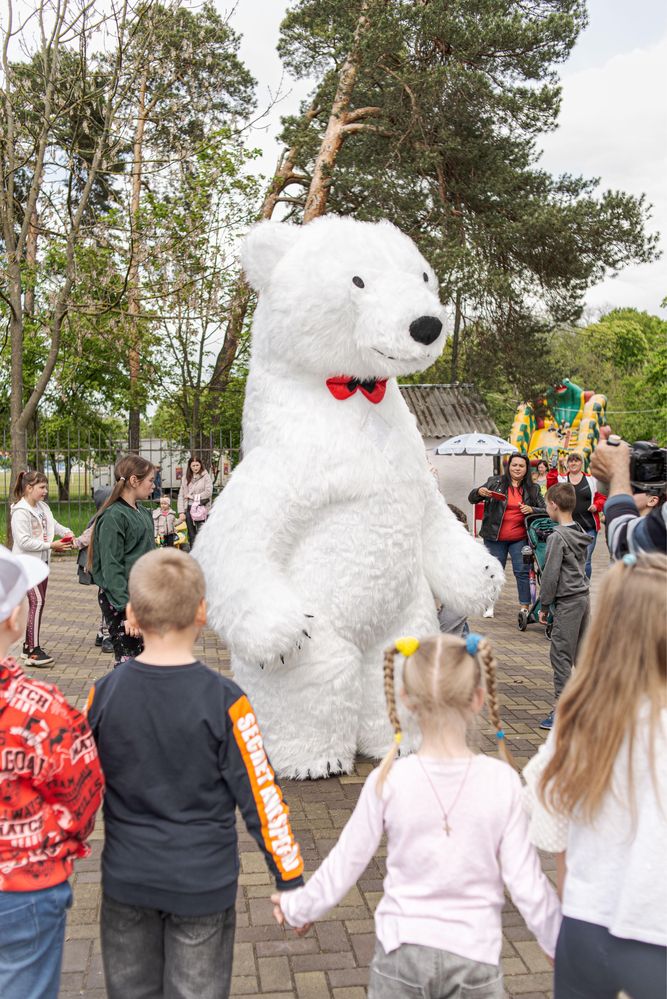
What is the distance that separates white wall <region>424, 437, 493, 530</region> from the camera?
742 inches

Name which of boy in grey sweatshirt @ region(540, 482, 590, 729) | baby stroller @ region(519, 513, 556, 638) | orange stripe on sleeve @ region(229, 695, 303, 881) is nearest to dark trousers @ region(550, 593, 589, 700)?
boy in grey sweatshirt @ region(540, 482, 590, 729)

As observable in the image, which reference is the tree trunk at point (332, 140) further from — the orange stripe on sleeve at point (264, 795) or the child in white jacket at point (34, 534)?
the orange stripe on sleeve at point (264, 795)

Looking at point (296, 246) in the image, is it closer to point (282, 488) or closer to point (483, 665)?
point (282, 488)

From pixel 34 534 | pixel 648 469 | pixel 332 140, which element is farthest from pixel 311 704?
pixel 332 140

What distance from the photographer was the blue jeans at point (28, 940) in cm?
195

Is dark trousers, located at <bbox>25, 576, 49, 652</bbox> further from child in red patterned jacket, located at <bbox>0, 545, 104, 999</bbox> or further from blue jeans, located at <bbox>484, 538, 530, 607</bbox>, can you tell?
child in red patterned jacket, located at <bbox>0, 545, 104, 999</bbox>

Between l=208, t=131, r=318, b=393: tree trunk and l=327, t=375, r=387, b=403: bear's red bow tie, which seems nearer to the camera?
l=327, t=375, r=387, b=403: bear's red bow tie

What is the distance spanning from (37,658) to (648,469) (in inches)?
203

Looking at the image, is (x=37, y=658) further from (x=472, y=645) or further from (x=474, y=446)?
(x=474, y=446)

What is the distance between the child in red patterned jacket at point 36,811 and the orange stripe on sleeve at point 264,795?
1.07ft

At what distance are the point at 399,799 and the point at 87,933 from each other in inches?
71.2

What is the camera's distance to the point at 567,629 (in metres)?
5.37

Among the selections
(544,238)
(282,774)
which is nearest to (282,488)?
(282,774)

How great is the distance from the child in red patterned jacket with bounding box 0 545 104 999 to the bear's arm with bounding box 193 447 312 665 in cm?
188
